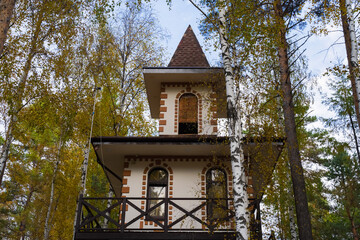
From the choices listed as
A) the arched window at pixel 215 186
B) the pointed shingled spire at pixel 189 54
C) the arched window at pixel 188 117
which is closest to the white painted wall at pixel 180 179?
the arched window at pixel 215 186

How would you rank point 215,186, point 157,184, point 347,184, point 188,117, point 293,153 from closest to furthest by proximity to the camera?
1. point 293,153
2. point 215,186
3. point 157,184
4. point 188,117
5. point 347,184

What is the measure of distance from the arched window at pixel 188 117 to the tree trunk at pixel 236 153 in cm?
457

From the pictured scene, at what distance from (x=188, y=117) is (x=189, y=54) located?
10.4ft

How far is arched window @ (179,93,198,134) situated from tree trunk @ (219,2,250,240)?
457 cm

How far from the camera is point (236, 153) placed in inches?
287

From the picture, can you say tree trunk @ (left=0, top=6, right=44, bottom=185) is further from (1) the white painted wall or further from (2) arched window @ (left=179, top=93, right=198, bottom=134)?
(2) arched window @ (left=179, top=93, right=198, bottom=134)

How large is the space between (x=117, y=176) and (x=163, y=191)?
3.01 metres

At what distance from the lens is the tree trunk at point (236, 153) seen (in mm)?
6684

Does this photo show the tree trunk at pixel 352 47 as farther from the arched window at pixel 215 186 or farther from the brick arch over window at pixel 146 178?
the brick arch over window at pixel 146 178

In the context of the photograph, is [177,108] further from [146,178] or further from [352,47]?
[352,47]

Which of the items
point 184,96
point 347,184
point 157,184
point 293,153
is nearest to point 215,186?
point 157,184

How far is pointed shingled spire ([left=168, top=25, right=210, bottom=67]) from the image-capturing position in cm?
1367

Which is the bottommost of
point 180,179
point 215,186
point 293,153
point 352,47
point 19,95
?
point 215,186

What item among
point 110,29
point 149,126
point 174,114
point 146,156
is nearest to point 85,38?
point 110,29
